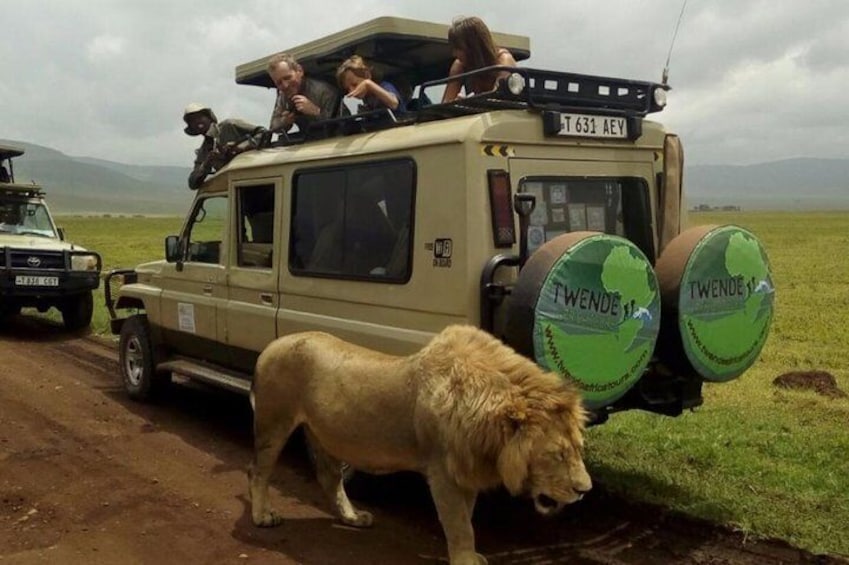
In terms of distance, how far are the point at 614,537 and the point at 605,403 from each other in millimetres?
823

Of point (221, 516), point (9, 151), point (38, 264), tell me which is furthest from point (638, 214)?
point (9, 151)

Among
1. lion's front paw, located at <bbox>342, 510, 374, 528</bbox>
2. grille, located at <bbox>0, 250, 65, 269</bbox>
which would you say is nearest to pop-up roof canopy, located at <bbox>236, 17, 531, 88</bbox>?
lion's front paw, located at <bbox>342, 510, 374, 528</bbox>

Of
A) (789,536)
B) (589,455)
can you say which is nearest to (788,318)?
(589,455)

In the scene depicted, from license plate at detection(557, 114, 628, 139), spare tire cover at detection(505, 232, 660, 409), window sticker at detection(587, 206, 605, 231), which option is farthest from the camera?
window sticker at detection(587, 206, 605, 231)

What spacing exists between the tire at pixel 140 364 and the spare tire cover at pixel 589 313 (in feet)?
14.5

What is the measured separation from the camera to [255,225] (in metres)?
6.54

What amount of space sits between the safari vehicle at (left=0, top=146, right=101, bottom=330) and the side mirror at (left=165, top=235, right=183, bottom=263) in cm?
569

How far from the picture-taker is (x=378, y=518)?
200 inches

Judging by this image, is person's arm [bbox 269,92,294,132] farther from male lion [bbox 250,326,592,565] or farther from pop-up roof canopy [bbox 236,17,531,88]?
male lion [bbox 250,326,592,565]

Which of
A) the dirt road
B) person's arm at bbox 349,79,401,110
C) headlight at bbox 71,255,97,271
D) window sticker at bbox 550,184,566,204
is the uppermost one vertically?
person's arm at bbox 349,79,401,110

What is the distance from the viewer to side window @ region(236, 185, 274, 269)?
20.8ft

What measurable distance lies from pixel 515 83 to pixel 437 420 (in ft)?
6.30

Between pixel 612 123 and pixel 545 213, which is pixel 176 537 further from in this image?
pixel 612 123

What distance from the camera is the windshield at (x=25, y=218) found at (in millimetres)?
13133
